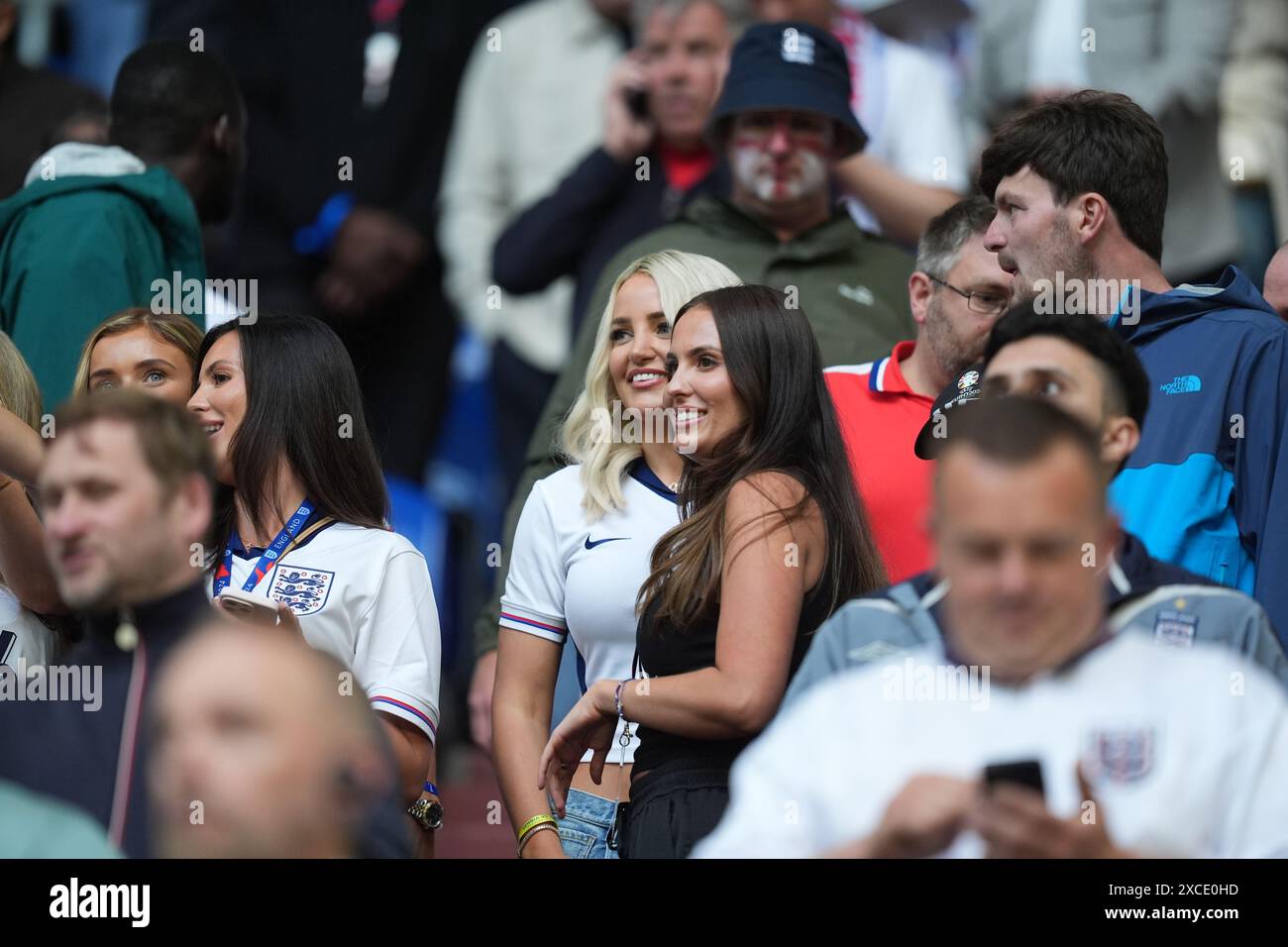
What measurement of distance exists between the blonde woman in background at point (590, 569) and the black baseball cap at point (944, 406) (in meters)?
0.57

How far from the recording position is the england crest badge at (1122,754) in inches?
114

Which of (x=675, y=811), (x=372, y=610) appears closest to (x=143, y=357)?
(x=372, y=610)

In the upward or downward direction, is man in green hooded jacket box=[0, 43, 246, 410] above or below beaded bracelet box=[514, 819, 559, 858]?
above

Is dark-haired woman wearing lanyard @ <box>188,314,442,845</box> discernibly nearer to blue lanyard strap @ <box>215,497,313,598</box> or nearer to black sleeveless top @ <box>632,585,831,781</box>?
blue lanyard strap @ <box>215,497,313,598</box>

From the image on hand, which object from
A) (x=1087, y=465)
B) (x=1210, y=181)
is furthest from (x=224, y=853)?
(x=1210, y=181)

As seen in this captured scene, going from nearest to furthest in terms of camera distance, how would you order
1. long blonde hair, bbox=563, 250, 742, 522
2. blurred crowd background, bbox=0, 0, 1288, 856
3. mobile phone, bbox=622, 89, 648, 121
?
long blonde hair, bbox=563, 250, 742, 522
mobile phone, bbox=622, 89, 648, 121
blurred crowd background, bbox=0, 0, 1288, 856

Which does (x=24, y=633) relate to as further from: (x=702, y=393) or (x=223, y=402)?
(x=702, y=393)

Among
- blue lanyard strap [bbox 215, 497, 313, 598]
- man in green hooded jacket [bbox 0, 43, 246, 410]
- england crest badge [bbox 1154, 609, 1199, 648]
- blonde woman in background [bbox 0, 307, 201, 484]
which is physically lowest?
england crest badge [bbox 1154, 609, 1199, 648]

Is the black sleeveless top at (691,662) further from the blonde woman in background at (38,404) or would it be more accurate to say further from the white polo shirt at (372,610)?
the blonde woman in background at (38,404)

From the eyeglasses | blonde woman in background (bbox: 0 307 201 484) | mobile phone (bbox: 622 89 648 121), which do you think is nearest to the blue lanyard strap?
blonde woman in background (bbox: 0 307 201 484)

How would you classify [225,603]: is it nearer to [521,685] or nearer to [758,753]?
[521,685]

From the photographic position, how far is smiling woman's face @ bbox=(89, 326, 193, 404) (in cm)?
459

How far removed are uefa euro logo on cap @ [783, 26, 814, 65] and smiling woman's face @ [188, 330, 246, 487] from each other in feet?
6.43

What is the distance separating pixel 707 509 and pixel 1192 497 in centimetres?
98
